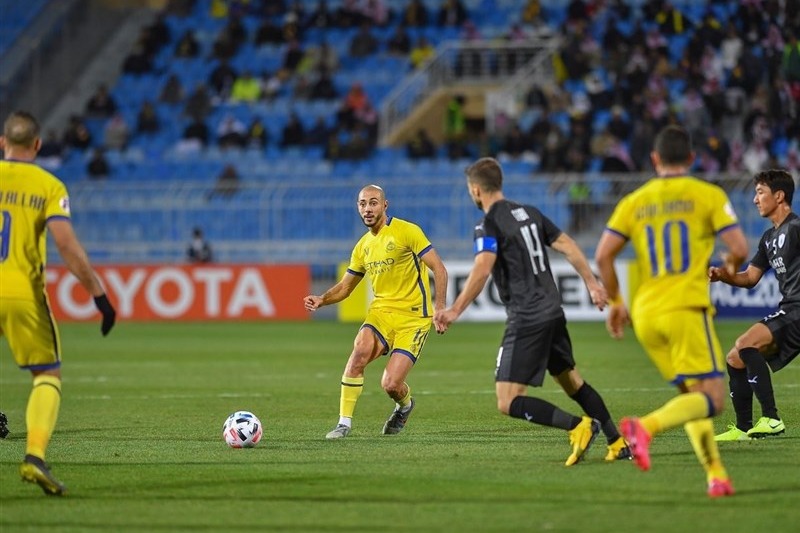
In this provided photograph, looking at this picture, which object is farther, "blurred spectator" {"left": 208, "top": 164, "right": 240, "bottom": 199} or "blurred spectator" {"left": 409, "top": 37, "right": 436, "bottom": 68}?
"blurred spectator" {"left": 409, "top": 37, "right": 436, "bottom": 68}

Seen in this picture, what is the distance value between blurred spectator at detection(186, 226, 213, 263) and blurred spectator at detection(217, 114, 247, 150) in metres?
4.67

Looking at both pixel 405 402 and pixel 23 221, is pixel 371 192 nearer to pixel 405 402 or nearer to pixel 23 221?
pixel 405 402

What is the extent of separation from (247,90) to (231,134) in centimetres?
225

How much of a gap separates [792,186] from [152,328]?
20138 mm

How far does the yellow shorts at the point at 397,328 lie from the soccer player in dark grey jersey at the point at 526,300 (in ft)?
7.92

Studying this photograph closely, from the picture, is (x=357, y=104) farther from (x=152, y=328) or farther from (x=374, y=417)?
(x=374, y=417)

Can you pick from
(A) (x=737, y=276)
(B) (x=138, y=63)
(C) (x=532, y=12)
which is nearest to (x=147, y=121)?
(B) (x=138, y=63)

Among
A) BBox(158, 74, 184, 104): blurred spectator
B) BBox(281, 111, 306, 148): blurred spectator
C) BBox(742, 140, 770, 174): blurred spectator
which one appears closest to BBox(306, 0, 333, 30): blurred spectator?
BBox(158, 74, 184, 104): blurred spectator

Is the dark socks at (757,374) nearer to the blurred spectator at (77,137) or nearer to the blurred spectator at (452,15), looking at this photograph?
the blurred spectator at (452,15)

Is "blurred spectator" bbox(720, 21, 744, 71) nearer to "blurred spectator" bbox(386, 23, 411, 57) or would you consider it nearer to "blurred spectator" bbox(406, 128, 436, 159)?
"blurred spectator" bbox(406, 128, 436, 159)

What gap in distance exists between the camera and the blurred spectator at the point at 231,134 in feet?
117

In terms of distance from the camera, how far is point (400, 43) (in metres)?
37.4

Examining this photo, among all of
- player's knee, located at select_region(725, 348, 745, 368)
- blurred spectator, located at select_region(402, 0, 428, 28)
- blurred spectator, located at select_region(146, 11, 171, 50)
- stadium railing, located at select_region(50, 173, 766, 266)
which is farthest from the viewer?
blurred spectator, located at select_region(146, 11, 171, 50)

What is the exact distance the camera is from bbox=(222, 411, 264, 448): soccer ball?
11070 millimetres
